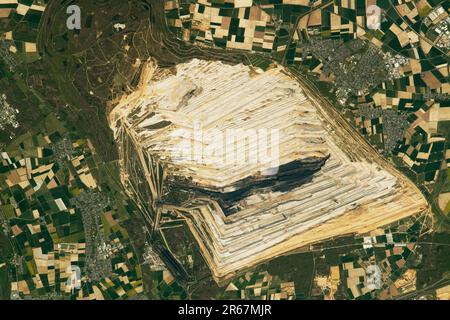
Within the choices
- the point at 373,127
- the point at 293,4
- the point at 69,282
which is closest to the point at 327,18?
the point at 293,4

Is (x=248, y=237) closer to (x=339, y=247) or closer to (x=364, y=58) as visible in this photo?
(x=339, y=247)

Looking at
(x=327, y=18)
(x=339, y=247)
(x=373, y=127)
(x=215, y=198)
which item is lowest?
(x=339, y=247)

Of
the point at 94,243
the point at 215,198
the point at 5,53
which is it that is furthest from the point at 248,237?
the point at 5,53

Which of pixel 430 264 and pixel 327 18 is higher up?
pixel 327 18

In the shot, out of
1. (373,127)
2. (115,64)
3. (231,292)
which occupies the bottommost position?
(231,292)

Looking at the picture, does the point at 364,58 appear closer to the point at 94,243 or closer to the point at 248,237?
the point at 248,237

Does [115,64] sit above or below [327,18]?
below
